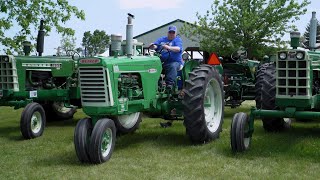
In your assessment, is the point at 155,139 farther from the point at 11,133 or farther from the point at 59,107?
the point at 59,107

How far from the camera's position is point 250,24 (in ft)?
72.0

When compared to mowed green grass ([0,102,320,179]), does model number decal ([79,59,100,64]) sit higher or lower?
higher

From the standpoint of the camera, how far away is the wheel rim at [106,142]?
6133 mm

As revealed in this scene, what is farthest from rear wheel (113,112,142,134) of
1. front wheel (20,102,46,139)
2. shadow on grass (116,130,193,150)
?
front wheel (20,102,46,139)

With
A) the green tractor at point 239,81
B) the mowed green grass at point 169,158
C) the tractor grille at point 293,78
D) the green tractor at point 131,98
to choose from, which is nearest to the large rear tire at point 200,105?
the green tractor at point 131,98

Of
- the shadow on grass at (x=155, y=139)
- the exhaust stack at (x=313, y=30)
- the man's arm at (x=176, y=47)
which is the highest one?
the exhaust stack at (x=313, y=30)

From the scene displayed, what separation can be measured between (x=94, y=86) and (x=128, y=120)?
2.23 metres

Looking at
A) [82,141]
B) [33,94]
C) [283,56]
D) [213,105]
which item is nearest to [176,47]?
[213,105]

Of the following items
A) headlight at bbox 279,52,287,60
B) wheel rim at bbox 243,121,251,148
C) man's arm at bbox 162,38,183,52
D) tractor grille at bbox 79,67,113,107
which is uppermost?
man's arm at bbox 162,38,183,52

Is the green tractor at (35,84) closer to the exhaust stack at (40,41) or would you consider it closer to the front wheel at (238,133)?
the exhaust stack at (40,41)

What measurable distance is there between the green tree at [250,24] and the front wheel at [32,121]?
49.6ft

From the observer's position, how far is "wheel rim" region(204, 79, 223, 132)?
780 cm

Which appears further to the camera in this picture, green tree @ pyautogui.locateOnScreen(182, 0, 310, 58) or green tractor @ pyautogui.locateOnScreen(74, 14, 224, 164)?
green tree @ pyautogui.locateOnScreen(182, 0, 310, 58)

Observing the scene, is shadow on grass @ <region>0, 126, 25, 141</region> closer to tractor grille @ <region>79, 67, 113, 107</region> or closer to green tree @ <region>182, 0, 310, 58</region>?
tractor grille @ <region>79, 67, 113, 107</region>
